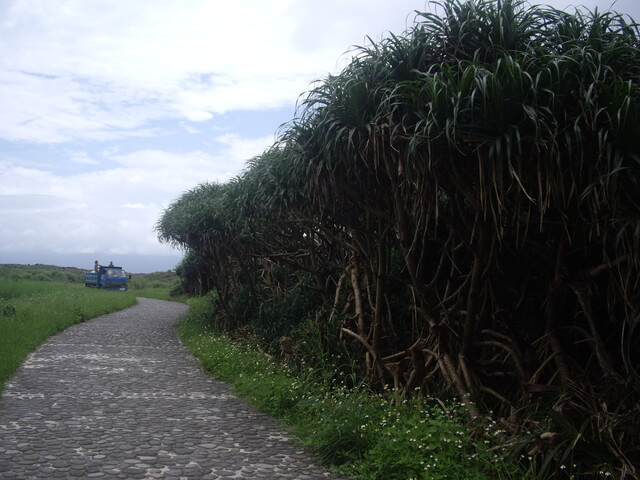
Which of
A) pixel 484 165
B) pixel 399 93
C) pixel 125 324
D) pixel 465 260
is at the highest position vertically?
pixel 399 93

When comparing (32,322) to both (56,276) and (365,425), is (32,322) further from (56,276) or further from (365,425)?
(56,276)

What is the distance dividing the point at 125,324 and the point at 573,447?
51.2ft

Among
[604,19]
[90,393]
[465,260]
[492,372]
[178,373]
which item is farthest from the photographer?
[178,373]

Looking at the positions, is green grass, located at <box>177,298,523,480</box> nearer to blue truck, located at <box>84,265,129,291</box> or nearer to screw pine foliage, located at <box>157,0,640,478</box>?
screw pine foliage, located at <box>157,0,640,478</box>

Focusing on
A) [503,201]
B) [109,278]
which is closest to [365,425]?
[503,201]

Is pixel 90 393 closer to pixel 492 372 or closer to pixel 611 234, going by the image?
pixel 492 372

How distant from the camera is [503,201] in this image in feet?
15.2

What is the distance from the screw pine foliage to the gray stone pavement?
1.81 metres

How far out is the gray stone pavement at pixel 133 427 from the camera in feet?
15.7

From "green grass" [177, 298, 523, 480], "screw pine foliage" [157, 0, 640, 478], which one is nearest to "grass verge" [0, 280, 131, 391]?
"green grass" [177, 298, 523, 480]

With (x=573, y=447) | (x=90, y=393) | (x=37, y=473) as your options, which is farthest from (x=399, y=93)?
(x=90, y=393)

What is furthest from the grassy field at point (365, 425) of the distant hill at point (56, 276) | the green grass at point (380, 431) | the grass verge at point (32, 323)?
the distant hill at point (56, 276)

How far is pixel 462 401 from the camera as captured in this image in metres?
5.56

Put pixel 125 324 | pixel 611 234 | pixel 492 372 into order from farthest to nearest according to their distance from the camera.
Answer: pixel 125 324 → pixel 492 372 → pixel 611 234
